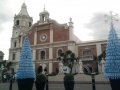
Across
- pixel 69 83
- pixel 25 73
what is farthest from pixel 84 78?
pixel 25 73

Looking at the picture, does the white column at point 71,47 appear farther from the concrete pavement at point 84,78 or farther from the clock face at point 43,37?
the concrete pavement at point 84,78

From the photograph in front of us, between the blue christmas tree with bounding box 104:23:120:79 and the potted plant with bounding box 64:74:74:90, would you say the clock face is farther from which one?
the blue christmas tree with bounding box 104:23:120:79

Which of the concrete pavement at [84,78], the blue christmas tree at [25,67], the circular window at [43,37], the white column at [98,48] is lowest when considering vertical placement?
the concrete pavement at [84,78]

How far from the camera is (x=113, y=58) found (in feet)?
23.7

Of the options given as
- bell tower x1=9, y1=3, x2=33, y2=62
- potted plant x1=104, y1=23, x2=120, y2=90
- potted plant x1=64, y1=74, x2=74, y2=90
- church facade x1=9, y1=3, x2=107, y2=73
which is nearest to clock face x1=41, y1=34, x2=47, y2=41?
church facade x1=9, y1=3, x2=107, y2=73

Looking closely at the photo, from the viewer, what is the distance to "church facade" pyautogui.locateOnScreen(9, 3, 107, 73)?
31.8m

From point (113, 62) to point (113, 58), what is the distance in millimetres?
200

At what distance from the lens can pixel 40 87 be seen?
8.95 m

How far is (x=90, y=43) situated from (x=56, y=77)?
11.4 metres

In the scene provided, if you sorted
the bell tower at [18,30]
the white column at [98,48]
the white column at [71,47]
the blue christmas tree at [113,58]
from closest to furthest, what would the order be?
1. the blue christmas tree at [113,58]
2. the white column at [98,48]
3. the white column at [71,47]
4. the bell tower at [18,30]

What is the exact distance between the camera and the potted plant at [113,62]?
6.89 m

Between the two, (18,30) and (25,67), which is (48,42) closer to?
(18,30)

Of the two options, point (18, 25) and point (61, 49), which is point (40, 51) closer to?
point (61, 49)

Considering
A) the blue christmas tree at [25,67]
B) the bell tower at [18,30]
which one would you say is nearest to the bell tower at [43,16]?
the bell tower at [18,30]
